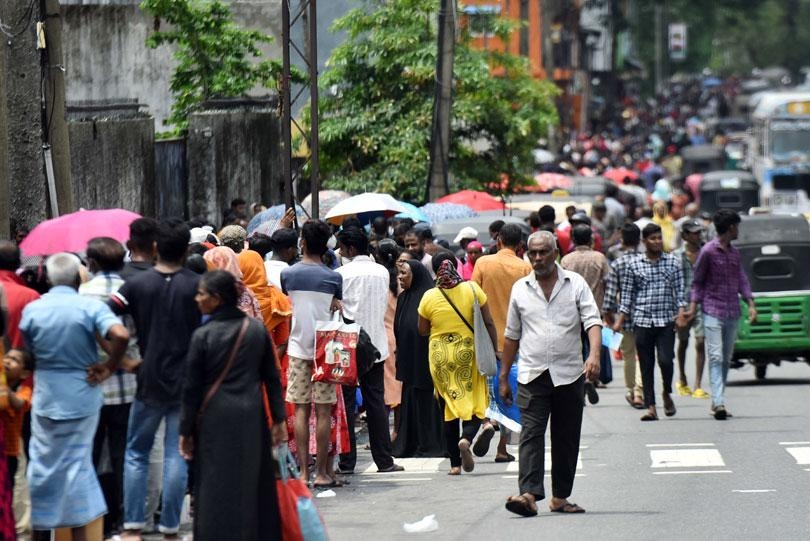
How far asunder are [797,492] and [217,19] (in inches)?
685

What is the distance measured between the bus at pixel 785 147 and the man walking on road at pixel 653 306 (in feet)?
88.9

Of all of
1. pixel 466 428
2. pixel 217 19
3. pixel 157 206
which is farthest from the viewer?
pixel 217 19

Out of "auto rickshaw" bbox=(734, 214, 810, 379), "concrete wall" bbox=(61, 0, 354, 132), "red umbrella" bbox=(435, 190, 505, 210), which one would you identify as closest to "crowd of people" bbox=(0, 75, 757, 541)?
"auto rickshaw" bbox=(734, 214, 810, 379)

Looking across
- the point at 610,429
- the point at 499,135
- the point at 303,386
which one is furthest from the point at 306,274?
the point at 499,135

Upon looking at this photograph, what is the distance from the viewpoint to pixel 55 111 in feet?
49.3

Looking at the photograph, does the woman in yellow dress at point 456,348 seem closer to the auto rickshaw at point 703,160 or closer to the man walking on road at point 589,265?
the man walking on road at point 589,265

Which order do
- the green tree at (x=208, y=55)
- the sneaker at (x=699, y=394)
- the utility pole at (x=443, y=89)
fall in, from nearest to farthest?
the sneaker at (x=699, y=394)
the utility pole at (x=443, y=89)
the green tree at (x=208, y=55)

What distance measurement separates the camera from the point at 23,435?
1016 centimetres

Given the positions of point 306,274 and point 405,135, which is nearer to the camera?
point 306,274

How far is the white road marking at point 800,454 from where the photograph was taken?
13.4 m

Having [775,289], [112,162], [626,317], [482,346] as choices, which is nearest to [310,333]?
[482,346]

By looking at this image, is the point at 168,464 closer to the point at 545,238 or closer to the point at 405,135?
the point at 545,238

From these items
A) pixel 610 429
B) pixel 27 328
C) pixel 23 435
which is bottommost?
pixel 610 429

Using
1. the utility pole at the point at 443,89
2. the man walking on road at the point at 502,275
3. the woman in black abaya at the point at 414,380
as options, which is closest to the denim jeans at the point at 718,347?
the man walking on road at the point at 502,275
